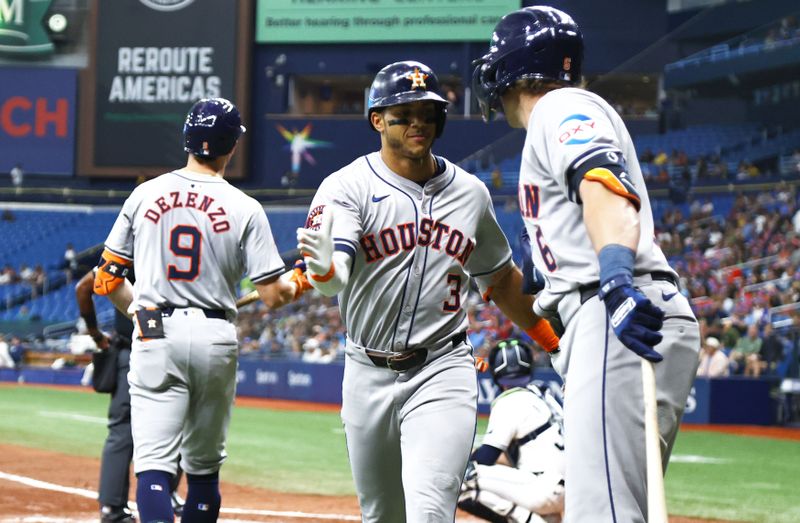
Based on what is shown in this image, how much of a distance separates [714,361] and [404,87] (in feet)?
42.2

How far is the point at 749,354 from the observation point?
16.2 m

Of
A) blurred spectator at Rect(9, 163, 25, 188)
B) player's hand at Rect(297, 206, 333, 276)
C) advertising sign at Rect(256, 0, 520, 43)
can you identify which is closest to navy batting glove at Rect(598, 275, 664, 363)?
player's hand at Rect(297, 206, 333, 276)

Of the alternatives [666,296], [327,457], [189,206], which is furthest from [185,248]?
[327,457]

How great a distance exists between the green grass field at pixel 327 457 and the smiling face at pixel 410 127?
472 centimetres

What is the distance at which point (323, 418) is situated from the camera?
54.8 ft

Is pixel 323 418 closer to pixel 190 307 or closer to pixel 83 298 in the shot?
pixel 83 298

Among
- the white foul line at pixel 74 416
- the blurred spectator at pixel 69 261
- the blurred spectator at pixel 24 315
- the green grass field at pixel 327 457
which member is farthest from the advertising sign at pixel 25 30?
the white foul line at pixel 74 416

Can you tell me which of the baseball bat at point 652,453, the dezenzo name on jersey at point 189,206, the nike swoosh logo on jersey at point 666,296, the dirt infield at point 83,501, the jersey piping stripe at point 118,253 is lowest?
the dirt infield at point 83,501

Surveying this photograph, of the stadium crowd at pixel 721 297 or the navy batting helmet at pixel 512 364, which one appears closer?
the navy batting helmet at pixel 512 364

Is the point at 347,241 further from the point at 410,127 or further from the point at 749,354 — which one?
the point at 749,354

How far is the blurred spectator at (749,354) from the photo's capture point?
1598 cm

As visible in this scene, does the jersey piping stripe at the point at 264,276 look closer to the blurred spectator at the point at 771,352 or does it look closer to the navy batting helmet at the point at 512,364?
the navy batting helmet at the point at 512,364

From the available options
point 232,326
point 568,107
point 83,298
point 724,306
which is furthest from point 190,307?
point 724,306

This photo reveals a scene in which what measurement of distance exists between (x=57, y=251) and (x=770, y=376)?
25264 millimetres
